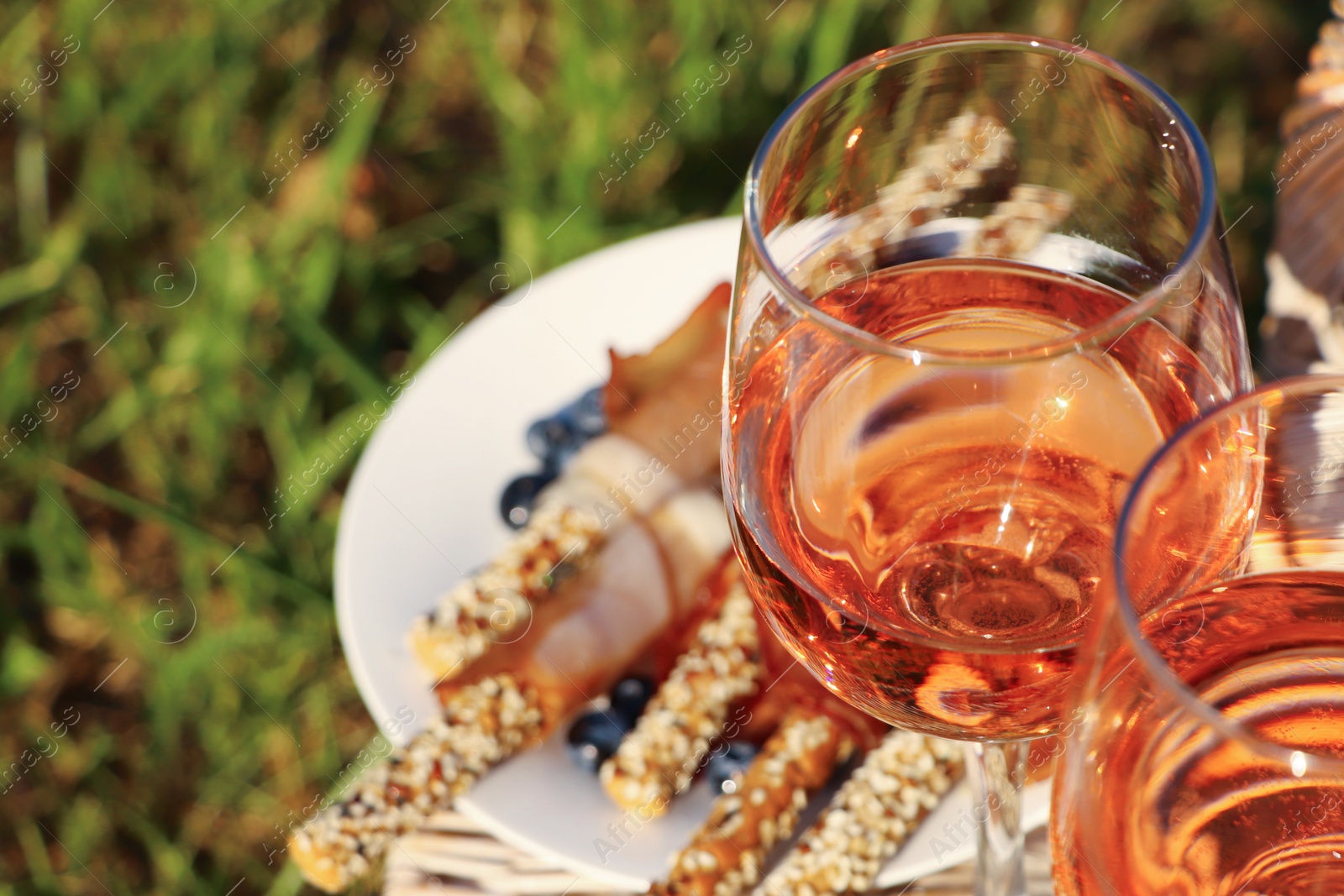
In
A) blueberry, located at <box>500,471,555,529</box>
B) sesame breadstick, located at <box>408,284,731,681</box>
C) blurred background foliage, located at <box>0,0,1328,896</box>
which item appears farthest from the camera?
blurred background foliage, located at <box>0,0,1328,896</box>

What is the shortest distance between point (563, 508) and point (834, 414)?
385mm

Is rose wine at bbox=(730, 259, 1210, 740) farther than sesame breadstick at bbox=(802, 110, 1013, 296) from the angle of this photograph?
No

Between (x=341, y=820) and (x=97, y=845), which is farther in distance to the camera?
(x=97, y=845)

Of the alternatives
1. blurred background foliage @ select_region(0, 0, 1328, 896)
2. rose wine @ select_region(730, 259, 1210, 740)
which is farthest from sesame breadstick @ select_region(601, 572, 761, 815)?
blurred background foliage @ select_region(0, 0, 1328, 896)

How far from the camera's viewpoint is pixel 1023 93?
2.45 feet

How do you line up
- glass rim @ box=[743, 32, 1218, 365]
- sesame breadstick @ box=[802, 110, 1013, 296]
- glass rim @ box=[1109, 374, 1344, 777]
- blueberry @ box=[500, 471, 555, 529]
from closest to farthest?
1. glass rim @ box=[1109, 374, 1344, 777]
2. glass rim @ box=[743, 32, 1218, 365]
3. sesame breadstick @ box=[802, 110, 1013, 296]
4. blueberry @ box=[500, 471, 555, 529]

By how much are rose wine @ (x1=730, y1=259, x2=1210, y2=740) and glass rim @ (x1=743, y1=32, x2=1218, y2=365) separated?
0.09ft

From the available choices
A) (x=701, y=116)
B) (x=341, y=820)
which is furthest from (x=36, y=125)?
(x=341, y=820)

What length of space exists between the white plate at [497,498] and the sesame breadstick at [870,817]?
0.02 meters

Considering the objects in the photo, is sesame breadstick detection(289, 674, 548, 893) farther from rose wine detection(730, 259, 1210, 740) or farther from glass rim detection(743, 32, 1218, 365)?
glass rim detection(743, 32, 1218, 365)

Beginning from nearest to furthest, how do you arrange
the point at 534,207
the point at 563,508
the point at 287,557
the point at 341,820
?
the point at 341,820 < the point at 563,508 < the point at 287,557 < the point at 534,207

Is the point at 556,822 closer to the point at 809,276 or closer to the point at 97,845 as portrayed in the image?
the point at 809,276

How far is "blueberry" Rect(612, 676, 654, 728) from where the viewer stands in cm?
101

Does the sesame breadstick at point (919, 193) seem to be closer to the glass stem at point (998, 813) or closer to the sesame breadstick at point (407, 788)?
the glass stem at point (998, 813)
